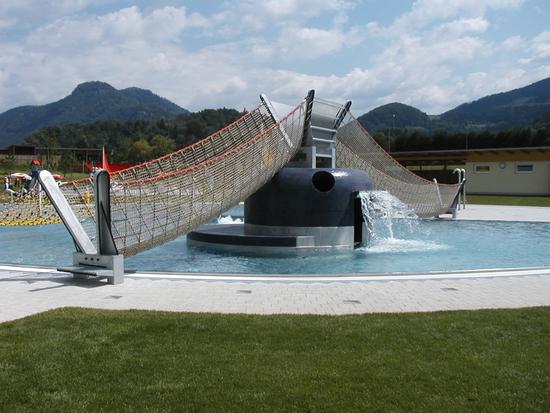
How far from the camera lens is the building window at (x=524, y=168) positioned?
4892 centimetres

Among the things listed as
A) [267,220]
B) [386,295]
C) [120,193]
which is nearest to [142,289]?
[120,193]

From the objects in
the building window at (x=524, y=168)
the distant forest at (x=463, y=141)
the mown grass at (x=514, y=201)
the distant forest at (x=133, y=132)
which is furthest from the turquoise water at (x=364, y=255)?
the distant forest at (x=133, y=132)

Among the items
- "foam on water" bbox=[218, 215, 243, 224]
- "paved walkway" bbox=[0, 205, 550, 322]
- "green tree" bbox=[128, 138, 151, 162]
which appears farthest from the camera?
"green tree" bbox=[128, 138, 151, 162]

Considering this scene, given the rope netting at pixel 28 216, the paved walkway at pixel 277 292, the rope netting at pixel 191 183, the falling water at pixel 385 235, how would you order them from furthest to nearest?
the rope netting at pixel 28 216 < the falling water at pixel 385 235 < the rope netting at pixel 191 183 < the paved walkway at pixel 277 292

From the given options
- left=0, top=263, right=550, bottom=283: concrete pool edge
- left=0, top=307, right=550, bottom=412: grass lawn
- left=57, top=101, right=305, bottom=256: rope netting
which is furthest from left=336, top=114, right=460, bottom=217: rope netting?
left=0, top=307, right=550, bottom=412: grass lawn

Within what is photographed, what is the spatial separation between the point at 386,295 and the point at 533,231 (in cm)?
1397

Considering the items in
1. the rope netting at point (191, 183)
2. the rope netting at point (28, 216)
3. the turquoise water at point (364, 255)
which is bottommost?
the turquoise water at point (364, 255)

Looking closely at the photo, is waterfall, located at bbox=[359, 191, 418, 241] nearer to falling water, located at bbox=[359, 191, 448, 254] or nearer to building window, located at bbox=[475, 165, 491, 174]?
falling water, located at bbox=[359, 191, 448, 254]

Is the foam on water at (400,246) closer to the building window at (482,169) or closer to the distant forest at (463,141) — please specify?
the building window at (482,169)

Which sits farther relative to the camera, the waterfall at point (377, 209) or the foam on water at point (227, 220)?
the foam on water at point (227, 220)

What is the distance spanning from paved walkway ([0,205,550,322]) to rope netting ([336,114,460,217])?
28.2 feet

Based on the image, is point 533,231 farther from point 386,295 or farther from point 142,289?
point 142,289

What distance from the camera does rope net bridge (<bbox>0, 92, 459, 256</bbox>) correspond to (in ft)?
34.8

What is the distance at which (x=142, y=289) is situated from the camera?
9195 millimetres
